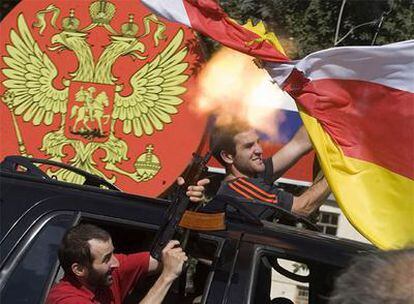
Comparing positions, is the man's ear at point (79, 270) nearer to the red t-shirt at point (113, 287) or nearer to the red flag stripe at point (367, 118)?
the red t-shirt at point (113, 287)

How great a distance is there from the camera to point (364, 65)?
3469 millimetres

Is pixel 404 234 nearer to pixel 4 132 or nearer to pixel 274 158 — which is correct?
pixel 274 158

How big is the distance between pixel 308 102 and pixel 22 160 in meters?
1.31

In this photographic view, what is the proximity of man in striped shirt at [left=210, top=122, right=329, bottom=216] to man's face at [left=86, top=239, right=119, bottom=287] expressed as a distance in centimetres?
81

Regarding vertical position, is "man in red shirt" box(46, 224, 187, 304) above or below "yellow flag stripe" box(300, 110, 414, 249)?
below

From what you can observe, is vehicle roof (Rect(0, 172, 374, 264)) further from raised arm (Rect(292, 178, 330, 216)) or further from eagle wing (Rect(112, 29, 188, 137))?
eagle wing (Rect(112, 29, 188, 137))

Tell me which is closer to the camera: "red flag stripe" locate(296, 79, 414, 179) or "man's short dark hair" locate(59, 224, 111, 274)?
"man's short dark hair" locate(59, 224, 111, 274)

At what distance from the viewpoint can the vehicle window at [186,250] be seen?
9.81 feet

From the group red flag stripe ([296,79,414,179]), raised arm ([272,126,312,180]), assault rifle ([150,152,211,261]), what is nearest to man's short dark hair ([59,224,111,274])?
assault rifle ([150,152,211,261])

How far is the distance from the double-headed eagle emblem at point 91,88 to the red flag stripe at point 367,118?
6.76 ft

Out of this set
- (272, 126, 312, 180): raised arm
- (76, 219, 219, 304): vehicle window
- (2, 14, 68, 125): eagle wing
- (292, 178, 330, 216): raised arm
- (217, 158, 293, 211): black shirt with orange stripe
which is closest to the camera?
(76, 219, 219, 304): vehicle window

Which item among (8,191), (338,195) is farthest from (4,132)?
(338,195)

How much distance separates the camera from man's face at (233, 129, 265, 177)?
3885 mm

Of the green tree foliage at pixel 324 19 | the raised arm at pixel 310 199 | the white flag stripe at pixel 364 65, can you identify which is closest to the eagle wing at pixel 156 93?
the green tree foliage at pixel 324 19
